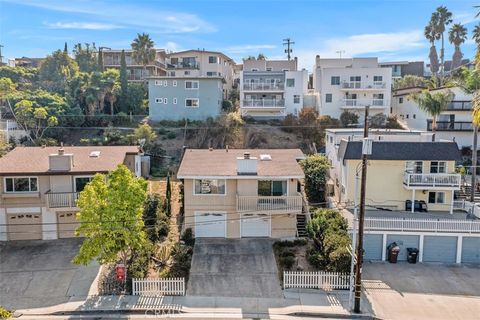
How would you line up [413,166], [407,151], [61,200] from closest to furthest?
[61,200]
[407,151]
[413,166]

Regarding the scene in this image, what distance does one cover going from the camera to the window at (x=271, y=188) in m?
24.9

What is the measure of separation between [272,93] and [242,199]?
2941 cm

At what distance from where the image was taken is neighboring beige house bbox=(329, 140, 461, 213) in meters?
26.2

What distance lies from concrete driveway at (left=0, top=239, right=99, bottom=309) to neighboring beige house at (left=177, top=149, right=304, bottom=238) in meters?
7.15

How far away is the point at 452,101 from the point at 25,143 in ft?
151

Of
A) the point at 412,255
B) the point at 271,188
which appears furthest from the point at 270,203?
the point at 412,255

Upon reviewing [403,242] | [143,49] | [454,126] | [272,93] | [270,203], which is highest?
[143,49]

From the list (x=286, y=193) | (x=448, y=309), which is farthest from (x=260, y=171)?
(x=448, y=309)

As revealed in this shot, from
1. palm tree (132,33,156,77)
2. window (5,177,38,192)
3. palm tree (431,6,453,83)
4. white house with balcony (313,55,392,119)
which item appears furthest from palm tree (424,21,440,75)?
window (5,177,38,192)

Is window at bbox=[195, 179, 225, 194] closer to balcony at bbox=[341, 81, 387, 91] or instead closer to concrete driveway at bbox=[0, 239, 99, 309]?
concrete driveway at bbox=[0, 239, 99, 309]

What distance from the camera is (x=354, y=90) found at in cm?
4859

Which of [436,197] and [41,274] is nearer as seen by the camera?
[41,274]

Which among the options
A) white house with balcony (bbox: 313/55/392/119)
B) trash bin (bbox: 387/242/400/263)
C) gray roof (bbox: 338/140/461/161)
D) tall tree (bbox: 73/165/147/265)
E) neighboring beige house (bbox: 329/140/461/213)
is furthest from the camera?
white house with balcony (bbox: 313/55/392/119)

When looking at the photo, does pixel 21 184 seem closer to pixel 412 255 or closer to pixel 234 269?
pixel 234 269
